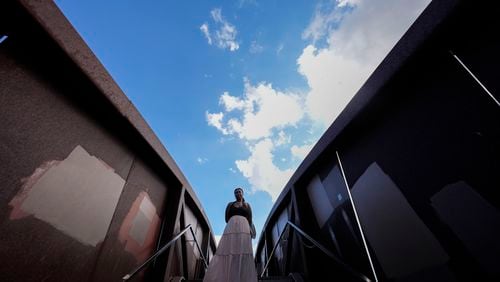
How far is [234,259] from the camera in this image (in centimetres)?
299

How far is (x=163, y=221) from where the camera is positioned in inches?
151

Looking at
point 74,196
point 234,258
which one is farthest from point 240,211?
point 74,196

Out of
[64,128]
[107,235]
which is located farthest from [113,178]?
[64,128]

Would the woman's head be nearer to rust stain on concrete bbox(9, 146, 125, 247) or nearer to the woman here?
the woman

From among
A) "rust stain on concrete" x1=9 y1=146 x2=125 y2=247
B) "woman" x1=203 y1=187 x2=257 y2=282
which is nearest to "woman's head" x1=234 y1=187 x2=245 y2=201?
"woman" x1=203 y1=187 x2=257 y2=282

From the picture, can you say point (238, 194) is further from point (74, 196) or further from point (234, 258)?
point (74, 196)

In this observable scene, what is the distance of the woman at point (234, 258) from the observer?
279cm

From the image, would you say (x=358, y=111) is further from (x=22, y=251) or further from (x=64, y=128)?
(x=22, y=251)

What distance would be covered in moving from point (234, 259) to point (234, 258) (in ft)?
0.05

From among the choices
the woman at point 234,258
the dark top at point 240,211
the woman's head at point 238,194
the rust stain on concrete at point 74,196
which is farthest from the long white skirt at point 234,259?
the rust stain on concrete at point 74,196

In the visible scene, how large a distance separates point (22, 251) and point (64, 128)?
1.10 metres

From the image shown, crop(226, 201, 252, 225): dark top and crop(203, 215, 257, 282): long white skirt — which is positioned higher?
crop(226, 201, 252, 225): dark top

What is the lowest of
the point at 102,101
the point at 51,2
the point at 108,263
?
the point at 108,263

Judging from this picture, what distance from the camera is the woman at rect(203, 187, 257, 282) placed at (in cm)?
279
